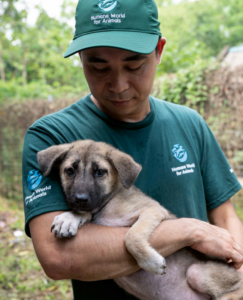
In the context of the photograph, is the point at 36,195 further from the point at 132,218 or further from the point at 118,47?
the point at 118,47

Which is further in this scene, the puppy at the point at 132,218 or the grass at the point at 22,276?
the grass at the point at 22,276

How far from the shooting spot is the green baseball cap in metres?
2.11

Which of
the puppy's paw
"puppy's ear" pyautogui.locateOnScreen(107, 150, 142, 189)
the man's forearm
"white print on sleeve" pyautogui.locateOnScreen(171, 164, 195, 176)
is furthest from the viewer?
"white print on sleeve" pyautogui.locateOnScreen(171, 164, 195, 176)

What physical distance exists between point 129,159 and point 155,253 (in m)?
0.79

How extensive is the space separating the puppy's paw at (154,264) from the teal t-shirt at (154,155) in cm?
48

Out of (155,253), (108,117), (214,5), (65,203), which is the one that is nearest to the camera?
(155,253)

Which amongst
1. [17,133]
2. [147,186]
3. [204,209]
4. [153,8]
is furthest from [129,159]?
[17,133]

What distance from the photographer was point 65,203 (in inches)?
90.3

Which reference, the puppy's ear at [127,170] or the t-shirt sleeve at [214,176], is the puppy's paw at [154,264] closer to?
the puppy's ear at [127,170]

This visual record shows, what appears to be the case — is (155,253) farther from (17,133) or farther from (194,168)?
(17,133)

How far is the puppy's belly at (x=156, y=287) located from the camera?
238 cm

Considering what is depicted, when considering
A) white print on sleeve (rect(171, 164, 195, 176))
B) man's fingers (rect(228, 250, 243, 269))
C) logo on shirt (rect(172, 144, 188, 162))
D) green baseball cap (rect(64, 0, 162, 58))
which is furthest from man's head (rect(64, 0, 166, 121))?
man's fingers (rect(228, 250, 243, 269))

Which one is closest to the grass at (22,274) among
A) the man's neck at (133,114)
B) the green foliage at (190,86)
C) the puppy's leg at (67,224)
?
the green foliage at (190,86)

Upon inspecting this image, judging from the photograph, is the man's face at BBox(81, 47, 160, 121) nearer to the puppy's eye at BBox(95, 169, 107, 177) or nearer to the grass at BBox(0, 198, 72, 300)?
the puppy's eye at BBox(95, 169, 107, 177)
